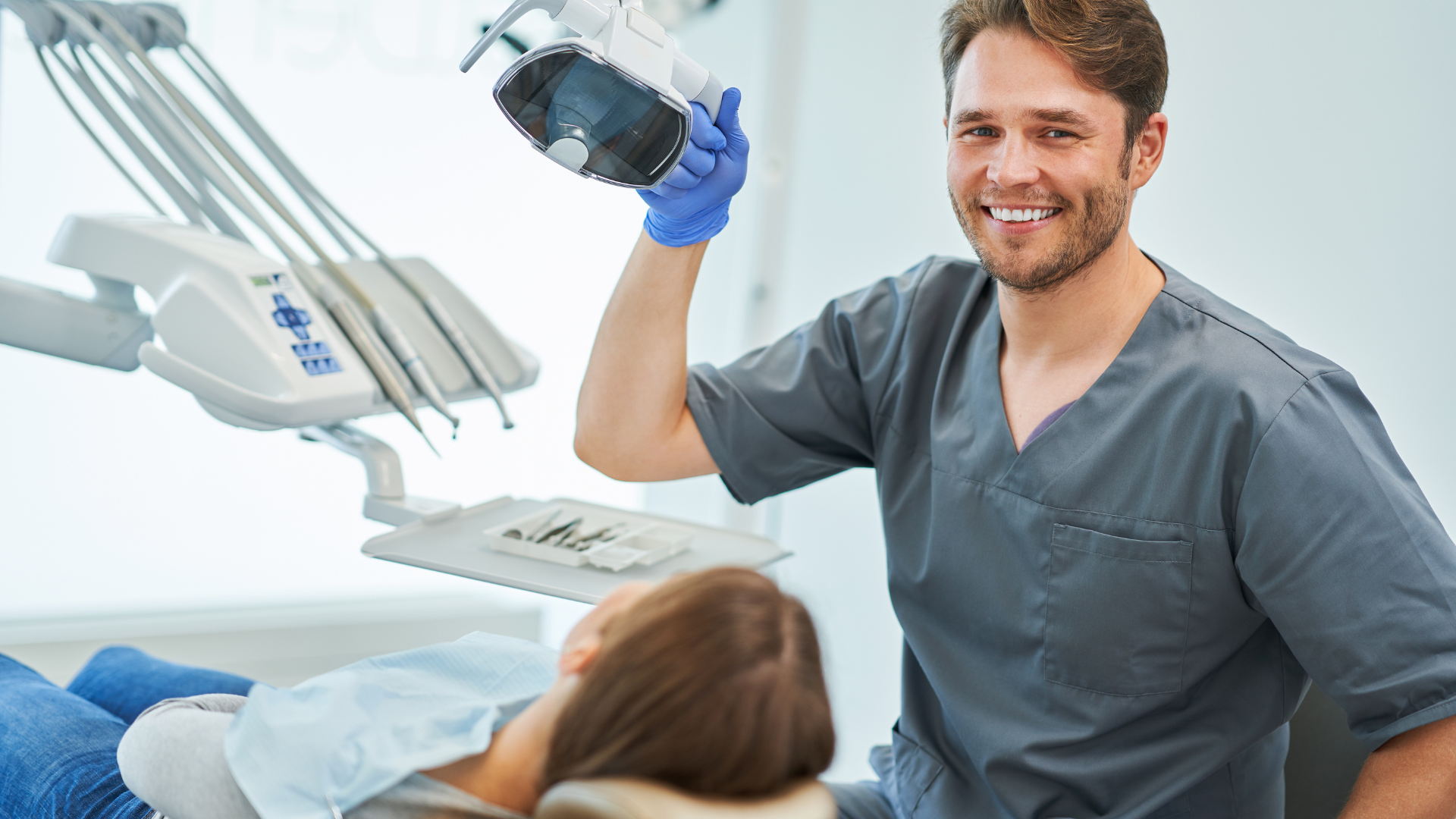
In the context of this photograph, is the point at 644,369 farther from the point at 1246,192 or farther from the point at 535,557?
the point at 1246,192

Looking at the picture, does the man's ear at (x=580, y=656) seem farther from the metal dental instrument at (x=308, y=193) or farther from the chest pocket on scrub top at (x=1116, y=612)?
the metal dental instrument at (x=308, y=193)

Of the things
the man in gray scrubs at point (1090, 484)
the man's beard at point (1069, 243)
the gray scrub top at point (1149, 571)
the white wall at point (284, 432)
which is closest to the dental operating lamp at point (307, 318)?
the man in gray scrubs at point (1090, 484)

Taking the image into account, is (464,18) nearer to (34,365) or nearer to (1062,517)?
(34,365)

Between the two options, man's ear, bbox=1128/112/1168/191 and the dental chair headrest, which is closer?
the dental chair headrest

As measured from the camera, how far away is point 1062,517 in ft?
3.63

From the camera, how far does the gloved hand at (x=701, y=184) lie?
1.13 metres

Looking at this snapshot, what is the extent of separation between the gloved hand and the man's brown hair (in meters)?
0.29

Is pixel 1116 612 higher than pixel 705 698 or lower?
lower

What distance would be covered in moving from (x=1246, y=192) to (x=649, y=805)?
138cm

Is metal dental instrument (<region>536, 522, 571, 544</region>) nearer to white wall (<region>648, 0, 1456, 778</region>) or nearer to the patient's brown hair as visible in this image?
white wall (<region>648, 0, 1456, 778</region>)

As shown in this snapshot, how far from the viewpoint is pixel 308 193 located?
56.2 inches

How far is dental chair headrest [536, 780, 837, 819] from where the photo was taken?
0.55 meters

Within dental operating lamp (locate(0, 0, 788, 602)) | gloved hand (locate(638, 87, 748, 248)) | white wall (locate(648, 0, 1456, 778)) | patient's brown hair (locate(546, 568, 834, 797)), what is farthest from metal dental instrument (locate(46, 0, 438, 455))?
patient's brown hair (locate(546, 568, 834, 797))

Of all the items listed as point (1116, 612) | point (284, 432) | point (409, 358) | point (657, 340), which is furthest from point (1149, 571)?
point (284, 432)
